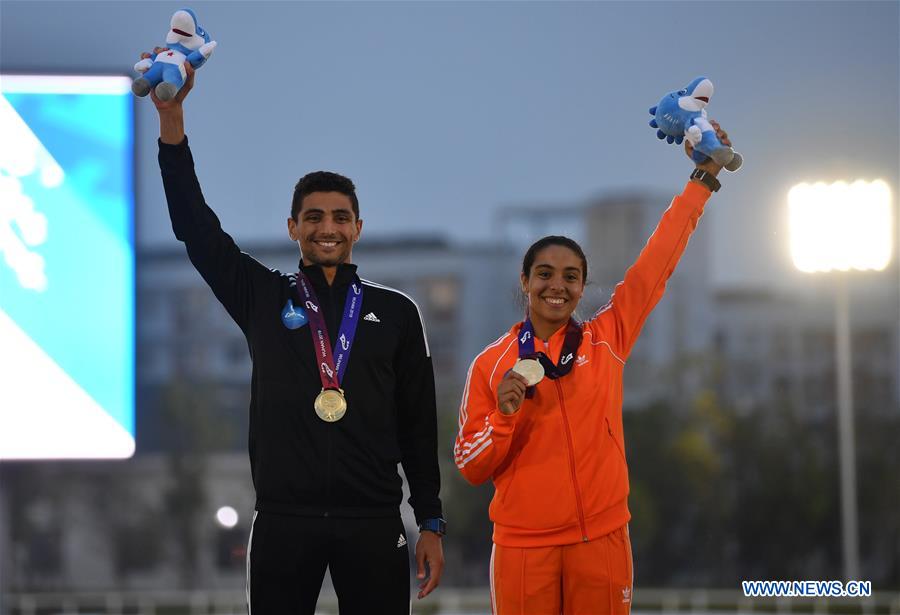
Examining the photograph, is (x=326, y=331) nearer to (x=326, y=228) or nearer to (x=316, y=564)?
(x=326, y=228)

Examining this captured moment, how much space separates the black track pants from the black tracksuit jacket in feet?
0.11

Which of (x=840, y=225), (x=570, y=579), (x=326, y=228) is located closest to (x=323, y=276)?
(x=326, y=228)

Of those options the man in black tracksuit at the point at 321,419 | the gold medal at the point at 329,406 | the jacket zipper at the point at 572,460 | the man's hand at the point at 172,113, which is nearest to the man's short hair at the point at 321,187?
the man in black tracksuit at the point at 321,419

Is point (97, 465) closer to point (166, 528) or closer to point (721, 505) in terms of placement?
point (166, 528)

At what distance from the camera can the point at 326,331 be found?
2.27 metres

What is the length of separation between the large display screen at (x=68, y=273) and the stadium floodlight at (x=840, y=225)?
578 centimetres

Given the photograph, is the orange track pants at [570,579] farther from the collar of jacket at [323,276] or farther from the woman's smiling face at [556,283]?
the collar of jacket at [323,276]

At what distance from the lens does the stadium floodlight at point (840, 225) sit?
8.86 m

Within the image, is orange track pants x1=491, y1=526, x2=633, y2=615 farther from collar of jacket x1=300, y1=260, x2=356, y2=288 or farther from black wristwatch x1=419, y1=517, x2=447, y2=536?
collar of jacket x1=300, y1=260, x2=356, y2=288

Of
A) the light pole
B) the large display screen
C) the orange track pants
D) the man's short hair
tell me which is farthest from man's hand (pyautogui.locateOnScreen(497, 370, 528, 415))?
the light pole

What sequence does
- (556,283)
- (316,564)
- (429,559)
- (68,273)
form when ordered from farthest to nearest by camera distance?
(68,273) < (556,283) < (429,559) < (316,564)

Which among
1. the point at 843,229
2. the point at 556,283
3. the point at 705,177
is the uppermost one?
the point at 843,229

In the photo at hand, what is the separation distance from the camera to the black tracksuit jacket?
2.19 metres

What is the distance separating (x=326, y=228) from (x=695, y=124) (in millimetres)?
903
